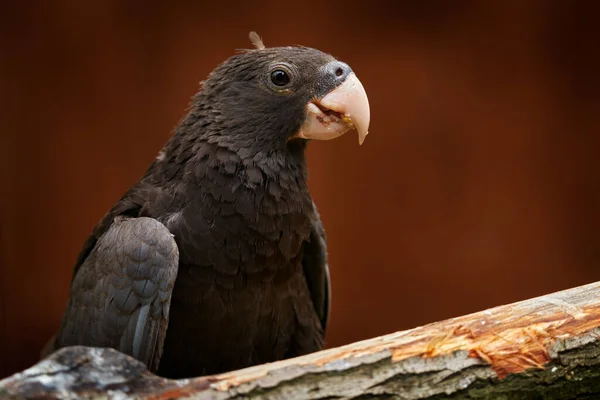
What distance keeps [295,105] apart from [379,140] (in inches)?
83.1

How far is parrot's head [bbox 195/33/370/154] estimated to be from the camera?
7.95 ft

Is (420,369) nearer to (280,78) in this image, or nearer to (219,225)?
(219,225)

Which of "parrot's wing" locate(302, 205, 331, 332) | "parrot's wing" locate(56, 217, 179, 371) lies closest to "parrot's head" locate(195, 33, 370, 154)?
"parrot's wing" locate(56, 217, 179, 371)

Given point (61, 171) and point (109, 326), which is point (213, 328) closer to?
point (109, 326)

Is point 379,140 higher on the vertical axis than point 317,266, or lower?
higher

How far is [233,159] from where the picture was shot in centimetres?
242

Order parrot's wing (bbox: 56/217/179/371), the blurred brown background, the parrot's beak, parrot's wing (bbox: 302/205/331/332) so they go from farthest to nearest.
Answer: the blurred brown background, parrot's wing (bbox: 302/205/331/332), the parrot's beak, parrot's wing (bbox: 56/217/179/371)

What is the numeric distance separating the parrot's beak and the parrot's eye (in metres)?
0.13

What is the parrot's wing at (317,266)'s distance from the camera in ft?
9.70

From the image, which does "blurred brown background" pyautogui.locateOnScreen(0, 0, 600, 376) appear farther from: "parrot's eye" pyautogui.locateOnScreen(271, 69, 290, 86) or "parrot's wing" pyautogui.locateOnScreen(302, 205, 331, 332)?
"parrot's eye" pyautogui.locateOnScreen(271, 69, 290, 86)

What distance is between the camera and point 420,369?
1.81m

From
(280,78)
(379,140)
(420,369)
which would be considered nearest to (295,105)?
(280,78)

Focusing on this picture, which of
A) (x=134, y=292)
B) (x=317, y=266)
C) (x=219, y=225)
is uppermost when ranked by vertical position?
(x=219, y=225)

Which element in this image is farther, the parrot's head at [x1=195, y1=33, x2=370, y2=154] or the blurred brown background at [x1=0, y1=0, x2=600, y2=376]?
the blurred brown background at [x1=0, y1=0, x2=600, y2=376]
